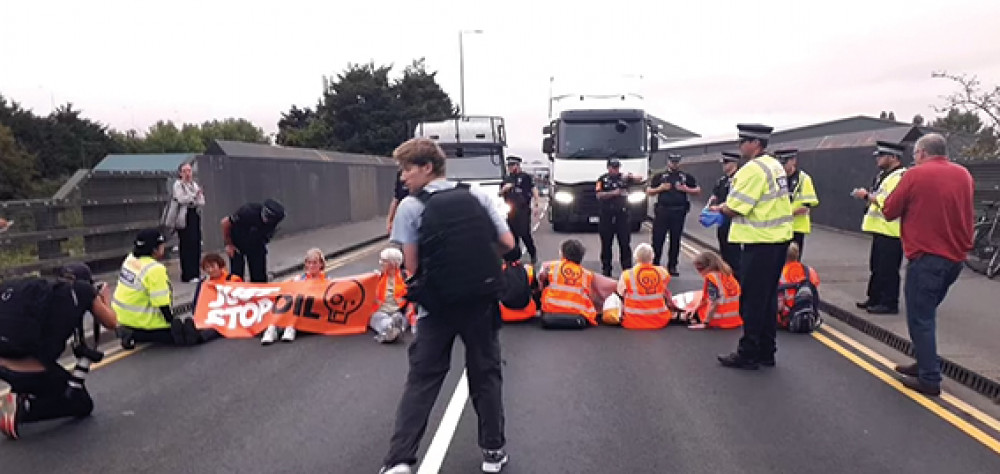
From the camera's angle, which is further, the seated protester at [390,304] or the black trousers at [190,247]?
Answer: the black trousers at [190,247]

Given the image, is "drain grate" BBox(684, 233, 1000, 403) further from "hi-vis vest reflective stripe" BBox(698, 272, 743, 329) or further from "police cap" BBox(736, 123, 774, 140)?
"police cap" BBox(736, 123, 774, 140)

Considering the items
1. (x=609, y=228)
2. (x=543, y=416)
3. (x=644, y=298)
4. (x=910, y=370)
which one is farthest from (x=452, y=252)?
(x=609, y=228)

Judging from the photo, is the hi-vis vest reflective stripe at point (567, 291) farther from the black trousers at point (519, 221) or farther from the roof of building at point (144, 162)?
the roof of building at point (144, 162)

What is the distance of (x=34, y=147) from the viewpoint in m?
50.2

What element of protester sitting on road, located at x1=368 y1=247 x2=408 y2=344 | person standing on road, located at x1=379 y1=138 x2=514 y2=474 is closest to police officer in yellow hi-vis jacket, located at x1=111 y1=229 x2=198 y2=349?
protester sitting on road, located at x1=368 y1=247 x2=408 y2=344

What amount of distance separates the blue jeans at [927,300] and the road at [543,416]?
1.00 feet

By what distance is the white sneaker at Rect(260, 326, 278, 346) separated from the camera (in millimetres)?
7633

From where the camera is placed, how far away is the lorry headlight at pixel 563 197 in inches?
734

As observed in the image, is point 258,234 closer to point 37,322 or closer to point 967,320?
point 37,322

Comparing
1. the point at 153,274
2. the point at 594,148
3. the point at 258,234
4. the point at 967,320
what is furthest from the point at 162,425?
the point at 594,148

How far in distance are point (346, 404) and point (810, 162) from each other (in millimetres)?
17618

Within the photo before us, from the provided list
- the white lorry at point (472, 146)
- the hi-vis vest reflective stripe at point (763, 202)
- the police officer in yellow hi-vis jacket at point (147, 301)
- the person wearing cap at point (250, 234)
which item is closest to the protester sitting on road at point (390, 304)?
the person wearing cap at point (250, 234)

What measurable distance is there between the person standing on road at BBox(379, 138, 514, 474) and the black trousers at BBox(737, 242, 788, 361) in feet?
9.75

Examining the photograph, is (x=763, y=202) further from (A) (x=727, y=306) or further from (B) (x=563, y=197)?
(B) (x=563, y=197)
